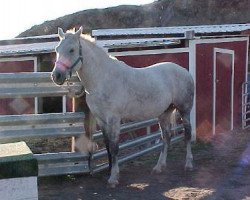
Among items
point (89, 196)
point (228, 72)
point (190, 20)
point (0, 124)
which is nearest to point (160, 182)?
point (89, 196)

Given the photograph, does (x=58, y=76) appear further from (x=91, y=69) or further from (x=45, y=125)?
(x=45, y=125)

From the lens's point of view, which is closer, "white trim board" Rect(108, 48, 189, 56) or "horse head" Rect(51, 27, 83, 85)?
"horse head" Rect(51, 27, 83, 85)

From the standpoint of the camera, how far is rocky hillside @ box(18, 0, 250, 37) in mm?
44812

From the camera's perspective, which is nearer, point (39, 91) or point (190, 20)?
point (39, 91)

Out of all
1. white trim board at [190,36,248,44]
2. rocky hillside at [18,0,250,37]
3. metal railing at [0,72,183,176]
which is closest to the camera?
metal railing at [0,72,183,176]

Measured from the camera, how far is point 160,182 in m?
7.12

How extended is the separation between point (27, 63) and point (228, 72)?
5.04m

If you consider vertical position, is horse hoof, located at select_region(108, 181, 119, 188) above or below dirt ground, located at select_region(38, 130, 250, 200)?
above

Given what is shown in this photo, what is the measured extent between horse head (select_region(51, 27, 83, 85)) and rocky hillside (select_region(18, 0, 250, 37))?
3798 centimetres

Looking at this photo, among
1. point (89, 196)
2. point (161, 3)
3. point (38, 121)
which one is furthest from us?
point (161, 3)

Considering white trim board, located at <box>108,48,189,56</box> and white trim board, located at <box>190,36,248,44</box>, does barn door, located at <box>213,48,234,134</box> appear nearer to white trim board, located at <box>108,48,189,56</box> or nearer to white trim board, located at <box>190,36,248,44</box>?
white trim board, located at <box>190,36,248,44</box>

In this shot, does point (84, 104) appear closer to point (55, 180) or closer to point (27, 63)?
point (55, 180)

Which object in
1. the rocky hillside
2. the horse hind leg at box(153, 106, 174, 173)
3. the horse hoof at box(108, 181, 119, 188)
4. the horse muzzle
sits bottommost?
the horse hoof at box(108, 181, 119, 188)

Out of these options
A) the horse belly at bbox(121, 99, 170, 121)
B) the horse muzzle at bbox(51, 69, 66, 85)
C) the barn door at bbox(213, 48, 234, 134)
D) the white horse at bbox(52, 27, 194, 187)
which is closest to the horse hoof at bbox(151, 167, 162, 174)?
the white horse at bbox(52, 27, 194, 187)
